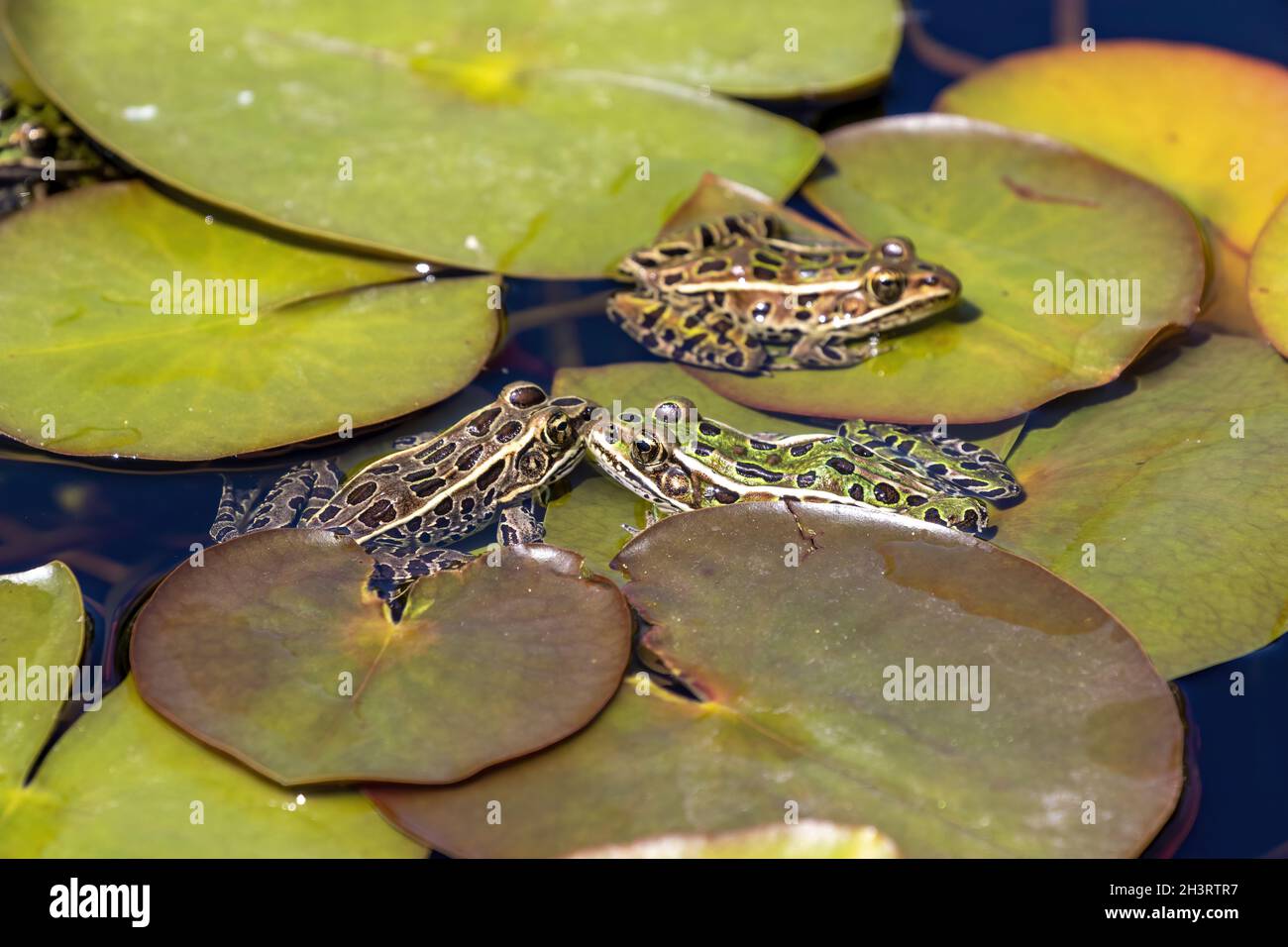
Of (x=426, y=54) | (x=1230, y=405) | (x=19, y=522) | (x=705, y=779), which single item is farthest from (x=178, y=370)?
(x=1230, y=405)

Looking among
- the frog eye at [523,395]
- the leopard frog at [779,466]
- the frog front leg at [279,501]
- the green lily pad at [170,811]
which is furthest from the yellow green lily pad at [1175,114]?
the green lily pad at [170,811]

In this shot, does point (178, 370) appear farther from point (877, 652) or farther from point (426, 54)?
point (877, 652)

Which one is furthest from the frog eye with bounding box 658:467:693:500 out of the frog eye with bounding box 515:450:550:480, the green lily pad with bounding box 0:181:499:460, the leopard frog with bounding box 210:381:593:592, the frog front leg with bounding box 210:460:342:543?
the frog front leg with bounding box 210:460:342:543

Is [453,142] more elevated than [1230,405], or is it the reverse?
[453,142]

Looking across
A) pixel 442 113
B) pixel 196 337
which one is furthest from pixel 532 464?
pixel 442 113

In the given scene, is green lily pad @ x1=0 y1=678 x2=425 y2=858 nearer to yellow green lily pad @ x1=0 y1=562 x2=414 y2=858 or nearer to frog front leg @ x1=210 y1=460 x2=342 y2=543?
Result: yellow green lily pad @ x1=0 y1=562 x2=414 y2=858
